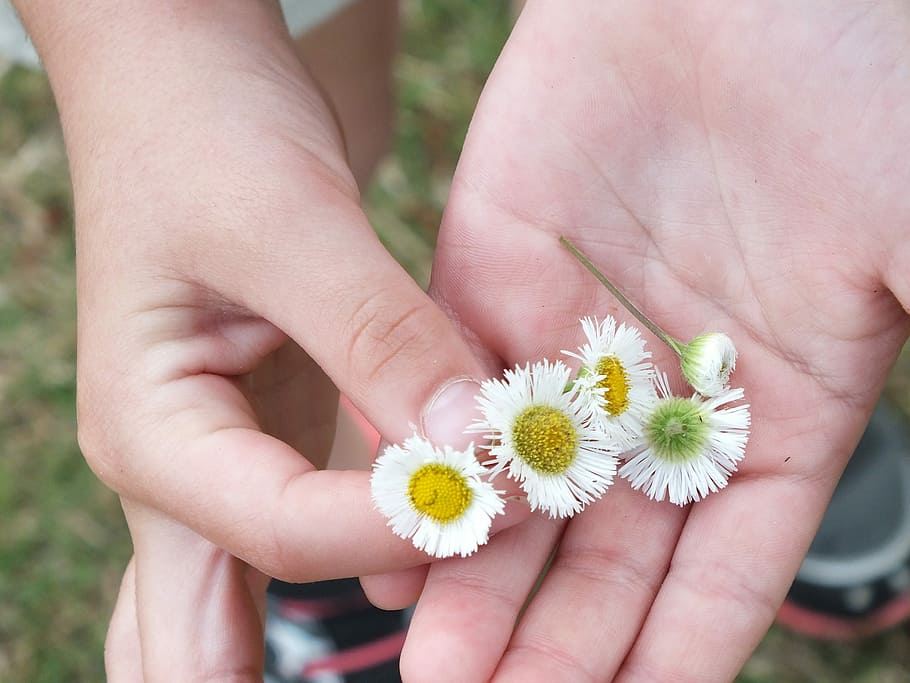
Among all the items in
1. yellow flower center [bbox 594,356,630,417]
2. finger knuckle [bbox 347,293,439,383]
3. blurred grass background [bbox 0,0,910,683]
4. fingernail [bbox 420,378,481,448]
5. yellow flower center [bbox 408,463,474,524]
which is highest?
finger knuckle [bbox 347,293,439,383]

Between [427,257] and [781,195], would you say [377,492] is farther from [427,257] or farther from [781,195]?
[427,257]

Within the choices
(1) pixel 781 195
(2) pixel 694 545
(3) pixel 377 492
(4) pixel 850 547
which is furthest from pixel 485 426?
(4) pixel 850 547

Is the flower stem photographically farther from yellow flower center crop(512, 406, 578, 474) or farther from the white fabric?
the white fabric

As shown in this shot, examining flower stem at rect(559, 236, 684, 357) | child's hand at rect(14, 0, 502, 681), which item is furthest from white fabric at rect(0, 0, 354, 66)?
flower stem at rect(559, 236, 684, 357)

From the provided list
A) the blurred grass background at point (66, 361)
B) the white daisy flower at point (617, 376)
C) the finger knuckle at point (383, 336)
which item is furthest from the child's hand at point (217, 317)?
the blurred grass background at point (66, 361)

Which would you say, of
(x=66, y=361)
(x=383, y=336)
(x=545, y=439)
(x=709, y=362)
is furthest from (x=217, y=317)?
(x=66, y=361)

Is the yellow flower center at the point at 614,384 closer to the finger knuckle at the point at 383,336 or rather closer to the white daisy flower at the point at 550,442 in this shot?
the white daisy flower at the point at 550,442
